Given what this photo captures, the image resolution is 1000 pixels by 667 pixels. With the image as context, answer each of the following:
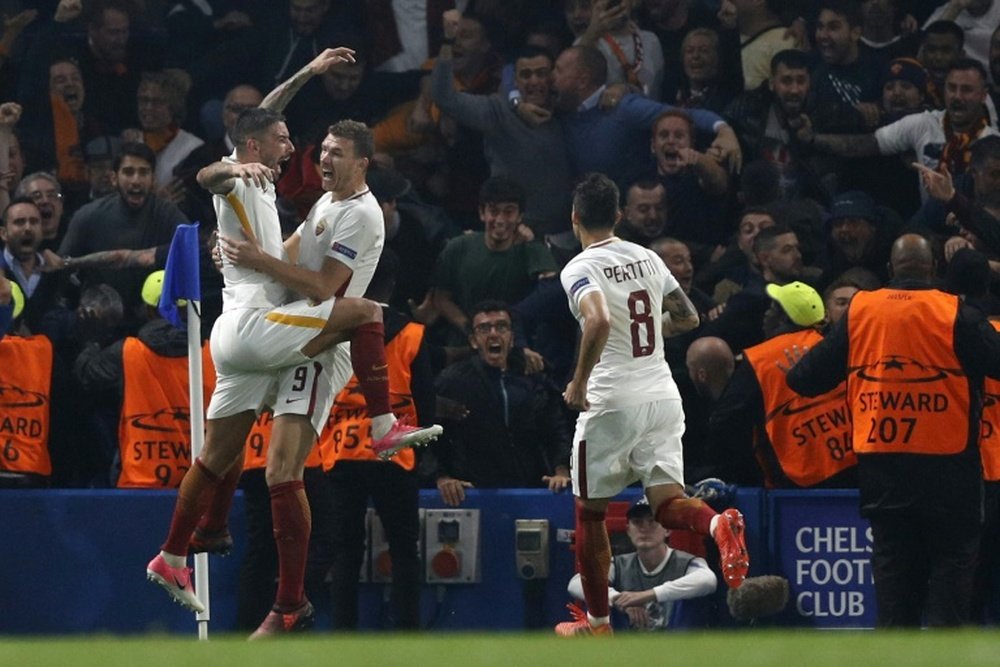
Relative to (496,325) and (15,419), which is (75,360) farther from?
(496,325)

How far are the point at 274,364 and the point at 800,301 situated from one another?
3393 mm

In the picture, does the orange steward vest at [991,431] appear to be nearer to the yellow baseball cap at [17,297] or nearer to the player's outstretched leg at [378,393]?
the player's outstretched leg at [378,393]

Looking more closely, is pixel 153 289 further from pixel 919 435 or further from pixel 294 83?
pixel 919 435

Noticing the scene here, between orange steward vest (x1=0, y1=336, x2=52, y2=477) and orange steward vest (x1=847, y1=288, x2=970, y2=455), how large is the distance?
4700 mm

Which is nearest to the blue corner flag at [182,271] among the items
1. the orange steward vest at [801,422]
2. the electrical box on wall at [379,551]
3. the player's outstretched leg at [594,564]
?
the electrical box on wall at [379,551]

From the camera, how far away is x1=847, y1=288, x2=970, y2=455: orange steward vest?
11484 mm

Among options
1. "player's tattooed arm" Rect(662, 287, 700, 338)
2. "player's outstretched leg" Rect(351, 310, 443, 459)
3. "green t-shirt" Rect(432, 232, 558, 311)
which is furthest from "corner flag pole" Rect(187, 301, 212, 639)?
"green t-shirt" Rect(432, 232, 558, 311)

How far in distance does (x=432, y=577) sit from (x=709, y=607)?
1611 mm

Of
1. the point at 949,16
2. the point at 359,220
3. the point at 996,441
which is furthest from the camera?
the point at 949,16

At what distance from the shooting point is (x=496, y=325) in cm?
1278

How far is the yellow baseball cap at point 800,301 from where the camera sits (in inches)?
486

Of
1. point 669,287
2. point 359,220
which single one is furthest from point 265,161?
point 669,287

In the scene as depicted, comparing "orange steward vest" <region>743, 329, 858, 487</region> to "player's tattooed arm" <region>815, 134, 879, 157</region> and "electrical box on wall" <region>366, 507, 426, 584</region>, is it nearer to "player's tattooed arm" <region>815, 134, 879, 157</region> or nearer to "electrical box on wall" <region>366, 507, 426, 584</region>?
"electrical box on wall" <region>366, 507, 426, 584</region>

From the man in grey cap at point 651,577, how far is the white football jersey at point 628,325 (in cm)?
159
